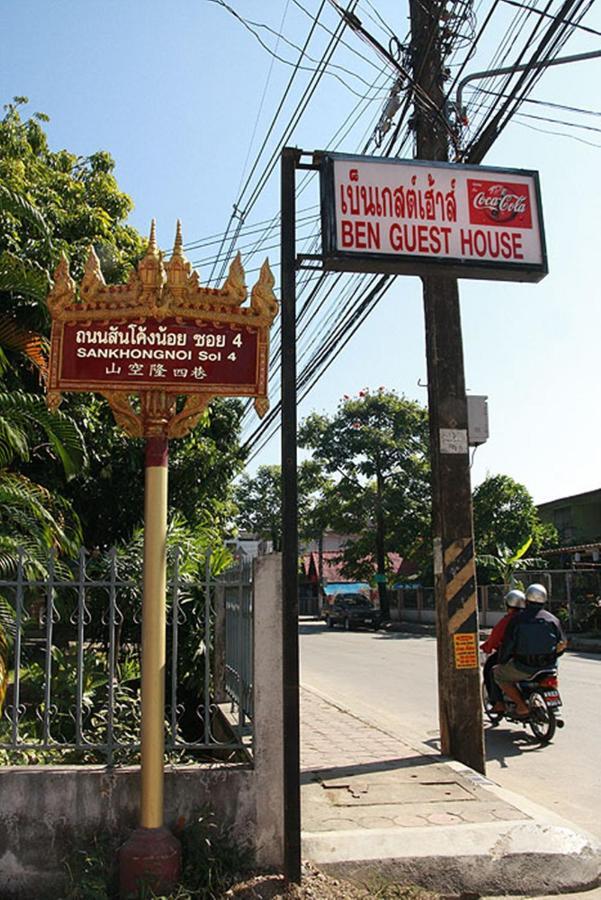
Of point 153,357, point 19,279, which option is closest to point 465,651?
point 153,357

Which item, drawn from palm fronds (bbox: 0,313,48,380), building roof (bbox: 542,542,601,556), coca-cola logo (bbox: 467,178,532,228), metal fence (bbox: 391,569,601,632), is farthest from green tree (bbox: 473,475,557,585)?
coca-cola logo (bbox: 467,178,532,228)

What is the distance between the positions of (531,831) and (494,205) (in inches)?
166

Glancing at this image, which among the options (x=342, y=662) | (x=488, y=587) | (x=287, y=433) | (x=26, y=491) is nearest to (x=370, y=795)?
(x=287, y=433)

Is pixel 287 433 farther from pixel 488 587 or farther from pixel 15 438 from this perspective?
pixel 488 587

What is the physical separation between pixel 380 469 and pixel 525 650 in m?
26.5

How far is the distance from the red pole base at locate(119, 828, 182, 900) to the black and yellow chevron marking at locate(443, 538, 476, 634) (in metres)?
3.67

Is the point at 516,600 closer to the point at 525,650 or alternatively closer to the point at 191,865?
the point at 525,650

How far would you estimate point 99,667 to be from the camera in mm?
8133

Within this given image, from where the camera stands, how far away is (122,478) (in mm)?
11828

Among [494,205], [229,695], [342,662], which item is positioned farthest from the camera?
[342,662]

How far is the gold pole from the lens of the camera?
173 inches

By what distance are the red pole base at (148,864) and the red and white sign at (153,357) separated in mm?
2426

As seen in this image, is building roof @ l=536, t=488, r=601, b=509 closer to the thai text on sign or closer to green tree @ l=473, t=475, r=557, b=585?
green tree @ l=473, t=475, r=557, b=585

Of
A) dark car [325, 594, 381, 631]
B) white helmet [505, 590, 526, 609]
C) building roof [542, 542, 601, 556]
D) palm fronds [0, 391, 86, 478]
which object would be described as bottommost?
dark car [325, 594, 381, 631]
